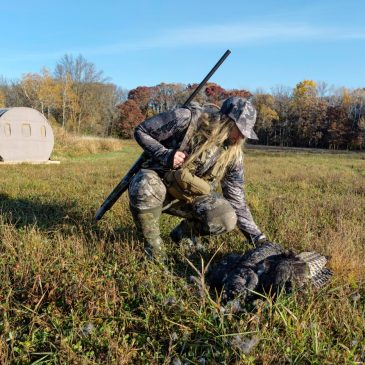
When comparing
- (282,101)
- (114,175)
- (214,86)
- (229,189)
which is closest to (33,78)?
(214,86)

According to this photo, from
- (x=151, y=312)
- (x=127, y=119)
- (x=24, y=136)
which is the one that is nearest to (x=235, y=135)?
(x=151, y=312)

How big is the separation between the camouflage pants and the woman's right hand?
243 millimetres

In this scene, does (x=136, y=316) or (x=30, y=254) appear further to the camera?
(x=30, y=254)

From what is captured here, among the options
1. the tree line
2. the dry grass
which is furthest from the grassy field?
the tree line

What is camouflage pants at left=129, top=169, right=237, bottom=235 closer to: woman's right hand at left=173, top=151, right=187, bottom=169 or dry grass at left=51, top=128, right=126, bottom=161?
woman's right hand at left=173, top=151, right=187, bottom=169

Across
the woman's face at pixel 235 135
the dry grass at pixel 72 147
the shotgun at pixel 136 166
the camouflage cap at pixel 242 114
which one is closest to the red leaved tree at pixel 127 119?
the dry grass at pixel 72 147

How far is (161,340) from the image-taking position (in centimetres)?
251

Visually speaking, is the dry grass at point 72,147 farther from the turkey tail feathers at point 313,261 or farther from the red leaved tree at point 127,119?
the red leaved tree at point 127,119

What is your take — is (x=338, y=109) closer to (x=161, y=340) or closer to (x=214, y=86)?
(x=214, y=86)

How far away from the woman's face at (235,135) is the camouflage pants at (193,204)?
0.61 meters

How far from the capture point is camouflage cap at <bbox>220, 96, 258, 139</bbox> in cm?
364

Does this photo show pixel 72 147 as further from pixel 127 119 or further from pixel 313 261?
pixel 127 119

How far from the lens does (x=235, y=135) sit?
12.6ft

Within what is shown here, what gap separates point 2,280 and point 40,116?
50.1ft
